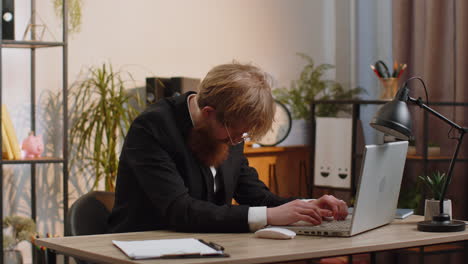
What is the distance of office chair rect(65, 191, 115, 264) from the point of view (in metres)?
2.21

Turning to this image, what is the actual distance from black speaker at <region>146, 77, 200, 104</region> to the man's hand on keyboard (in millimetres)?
1914

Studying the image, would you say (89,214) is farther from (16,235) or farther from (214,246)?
(16,235)

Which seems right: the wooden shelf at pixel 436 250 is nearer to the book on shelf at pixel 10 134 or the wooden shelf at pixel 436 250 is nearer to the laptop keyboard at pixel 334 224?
the laptop keyboard at pixel 334 224

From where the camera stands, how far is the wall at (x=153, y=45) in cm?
383

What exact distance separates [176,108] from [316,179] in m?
2.32

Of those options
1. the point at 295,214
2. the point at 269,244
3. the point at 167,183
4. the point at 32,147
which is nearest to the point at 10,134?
the point at 32,147


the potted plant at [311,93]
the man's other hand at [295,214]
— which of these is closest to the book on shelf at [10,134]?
the potted plant at [311,93]

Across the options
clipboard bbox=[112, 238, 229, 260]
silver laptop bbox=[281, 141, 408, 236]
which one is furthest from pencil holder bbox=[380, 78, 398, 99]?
clipboard bbox=[112, 238, 229, 260]

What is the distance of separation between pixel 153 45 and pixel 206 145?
2.20 m

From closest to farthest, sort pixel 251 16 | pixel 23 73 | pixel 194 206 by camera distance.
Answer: pixel 194 206, pixel 23 73, pixel 251 16

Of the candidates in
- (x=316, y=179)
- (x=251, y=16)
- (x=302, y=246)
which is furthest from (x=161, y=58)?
(x=302, y=246)

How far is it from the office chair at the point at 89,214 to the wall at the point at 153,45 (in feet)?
5.31

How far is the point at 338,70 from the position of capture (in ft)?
16.8

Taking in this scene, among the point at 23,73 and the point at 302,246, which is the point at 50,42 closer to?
the point at 23,73
